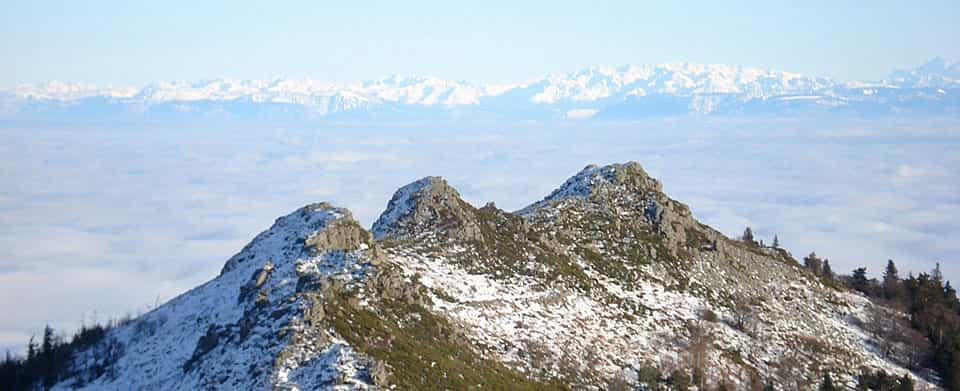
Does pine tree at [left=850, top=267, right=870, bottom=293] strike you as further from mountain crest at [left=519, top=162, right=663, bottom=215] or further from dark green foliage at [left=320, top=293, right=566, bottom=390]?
dark green foliage at [left=320, top=293, right=566, bottom=390]

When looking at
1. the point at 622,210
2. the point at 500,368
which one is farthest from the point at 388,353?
the point at 622,210

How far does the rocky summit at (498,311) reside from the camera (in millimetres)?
42562

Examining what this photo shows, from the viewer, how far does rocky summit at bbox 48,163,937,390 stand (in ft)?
140

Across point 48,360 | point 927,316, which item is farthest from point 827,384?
point 48,360

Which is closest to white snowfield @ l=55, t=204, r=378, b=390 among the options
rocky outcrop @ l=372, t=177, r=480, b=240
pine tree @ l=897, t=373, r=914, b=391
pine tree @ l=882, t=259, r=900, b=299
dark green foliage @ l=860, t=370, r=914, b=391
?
rocky outcrop @ l=372, t=177, r=480, b=240

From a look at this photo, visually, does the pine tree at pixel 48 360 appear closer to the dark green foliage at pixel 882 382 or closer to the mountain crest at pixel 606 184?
the mountain crest at pixel 606 184

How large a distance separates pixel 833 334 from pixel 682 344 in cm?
1805

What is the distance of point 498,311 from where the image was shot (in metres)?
55.1

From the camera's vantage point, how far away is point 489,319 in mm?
53594

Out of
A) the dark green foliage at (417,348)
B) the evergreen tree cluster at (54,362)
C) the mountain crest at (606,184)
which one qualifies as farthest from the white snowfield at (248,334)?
the mountain crest at (606,184)

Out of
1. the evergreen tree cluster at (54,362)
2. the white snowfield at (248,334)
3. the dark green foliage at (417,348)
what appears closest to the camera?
the white snowfield at (248,334)

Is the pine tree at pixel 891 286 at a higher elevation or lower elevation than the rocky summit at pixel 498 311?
lower

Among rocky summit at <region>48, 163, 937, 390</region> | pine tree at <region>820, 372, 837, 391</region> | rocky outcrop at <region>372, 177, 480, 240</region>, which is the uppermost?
rocky outcrop at <region>372, 177, 480, 240</region>

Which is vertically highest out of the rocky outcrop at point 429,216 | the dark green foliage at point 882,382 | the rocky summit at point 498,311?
the rocky outcrop at point 429,216
